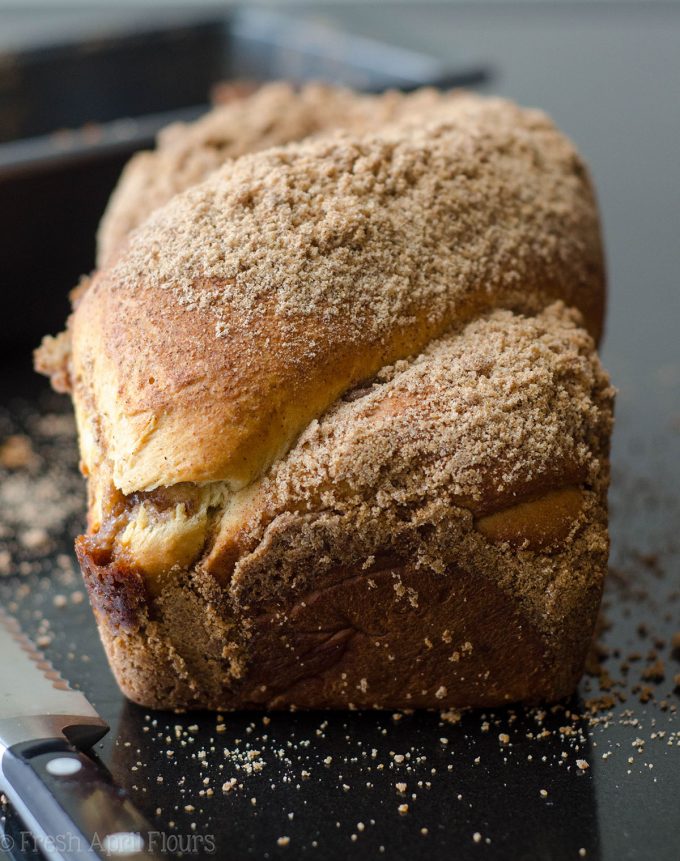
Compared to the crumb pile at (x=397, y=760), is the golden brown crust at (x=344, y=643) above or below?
above

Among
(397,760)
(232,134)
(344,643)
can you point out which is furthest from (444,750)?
(232,134)

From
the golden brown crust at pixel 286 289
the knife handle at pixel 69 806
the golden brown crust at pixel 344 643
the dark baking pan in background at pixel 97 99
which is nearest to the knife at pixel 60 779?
the knife handle at pixel 69 806

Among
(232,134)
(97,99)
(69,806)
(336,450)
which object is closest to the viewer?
(69,806)

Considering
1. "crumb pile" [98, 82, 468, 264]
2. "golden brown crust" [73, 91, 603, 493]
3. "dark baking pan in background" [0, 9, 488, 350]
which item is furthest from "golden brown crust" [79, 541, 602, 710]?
"dark baking pan in background" [0, 9, 488, 350]

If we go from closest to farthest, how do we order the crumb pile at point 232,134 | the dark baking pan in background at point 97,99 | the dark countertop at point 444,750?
the dark countertop at point 444,750, the crumb pile at point 232,134, the dark baking pan in background at point 97,99

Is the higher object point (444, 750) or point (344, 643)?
point (344, 643)

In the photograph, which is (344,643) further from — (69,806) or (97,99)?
(97,99)

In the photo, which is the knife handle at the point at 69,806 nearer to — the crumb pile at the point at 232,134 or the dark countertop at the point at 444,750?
the dark countertop at the point at 444,750
